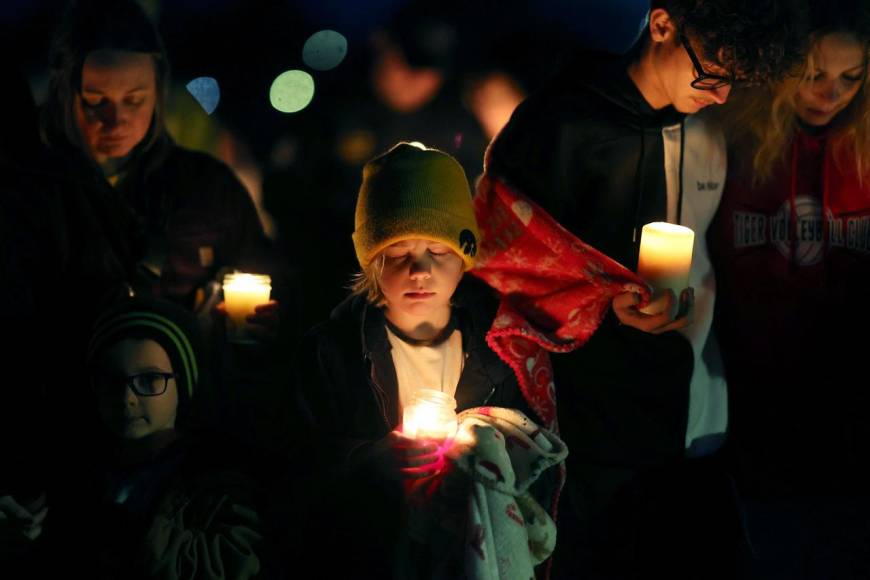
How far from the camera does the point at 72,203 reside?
355 cm

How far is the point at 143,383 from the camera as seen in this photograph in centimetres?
330

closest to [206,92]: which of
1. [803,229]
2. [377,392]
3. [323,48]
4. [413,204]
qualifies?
[323,48]

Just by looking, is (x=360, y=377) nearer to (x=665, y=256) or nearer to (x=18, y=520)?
(x=665, y=256)

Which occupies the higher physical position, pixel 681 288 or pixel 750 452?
pixel 681 288

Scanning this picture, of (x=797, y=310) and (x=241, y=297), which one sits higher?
(x=241, y=297)

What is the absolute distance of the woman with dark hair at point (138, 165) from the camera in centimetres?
347

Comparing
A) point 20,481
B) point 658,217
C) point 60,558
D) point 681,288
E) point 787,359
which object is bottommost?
point 60,558

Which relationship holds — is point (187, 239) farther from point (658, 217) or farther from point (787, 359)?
point (787, 359)

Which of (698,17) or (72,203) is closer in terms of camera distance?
(698,17)

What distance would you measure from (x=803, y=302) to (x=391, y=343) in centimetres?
176

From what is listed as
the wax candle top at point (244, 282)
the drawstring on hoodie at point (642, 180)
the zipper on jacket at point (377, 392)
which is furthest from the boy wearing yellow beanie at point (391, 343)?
the drawstring on hoodie at point (642, 180)

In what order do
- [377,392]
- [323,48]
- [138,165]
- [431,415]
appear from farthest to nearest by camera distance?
1. [323,48]
2. [138,165]
3. [377,392]
4. [431,415]

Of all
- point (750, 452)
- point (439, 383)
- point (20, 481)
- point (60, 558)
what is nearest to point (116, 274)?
point (20, 481)

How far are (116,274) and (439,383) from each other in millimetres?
1445
